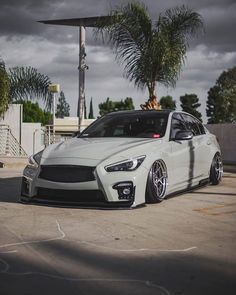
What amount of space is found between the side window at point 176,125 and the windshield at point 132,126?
0.15m

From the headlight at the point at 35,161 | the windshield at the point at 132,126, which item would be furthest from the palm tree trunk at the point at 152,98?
the headlight at the point at 35,161

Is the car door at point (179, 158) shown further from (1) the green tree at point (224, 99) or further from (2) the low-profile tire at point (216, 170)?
(1) the green tree at point (224, 99)

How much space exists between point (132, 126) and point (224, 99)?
38.1m

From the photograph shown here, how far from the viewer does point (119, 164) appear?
7.21 meters

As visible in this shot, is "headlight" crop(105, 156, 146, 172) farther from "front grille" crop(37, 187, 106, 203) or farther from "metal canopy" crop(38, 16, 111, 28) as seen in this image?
"metal canopy" crop(38, 16, 111, 28)

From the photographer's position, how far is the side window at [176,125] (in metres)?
8.62

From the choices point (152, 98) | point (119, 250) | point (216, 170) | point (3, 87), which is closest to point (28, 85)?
point (3, 87)

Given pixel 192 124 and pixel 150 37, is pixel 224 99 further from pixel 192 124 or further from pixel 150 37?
pixel 192 124

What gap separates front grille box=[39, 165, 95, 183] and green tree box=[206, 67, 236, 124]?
37.9 meters

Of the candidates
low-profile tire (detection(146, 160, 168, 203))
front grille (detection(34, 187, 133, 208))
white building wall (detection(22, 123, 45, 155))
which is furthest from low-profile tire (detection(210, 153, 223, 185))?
white building wall (detection(22, 123, 45, 155))

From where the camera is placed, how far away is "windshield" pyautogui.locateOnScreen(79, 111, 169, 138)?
335 inches

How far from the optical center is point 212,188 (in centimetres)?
982

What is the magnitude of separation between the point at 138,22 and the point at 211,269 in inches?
574

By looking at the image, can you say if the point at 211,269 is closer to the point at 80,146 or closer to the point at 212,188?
the point at 80,146
